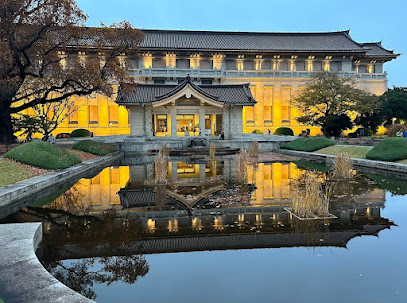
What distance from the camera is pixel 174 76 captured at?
4412 centimetres

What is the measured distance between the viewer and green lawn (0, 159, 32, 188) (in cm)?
1042

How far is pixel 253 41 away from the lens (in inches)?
2023

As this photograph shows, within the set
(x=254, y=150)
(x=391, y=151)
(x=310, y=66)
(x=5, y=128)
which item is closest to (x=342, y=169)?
(x=391, y=151)

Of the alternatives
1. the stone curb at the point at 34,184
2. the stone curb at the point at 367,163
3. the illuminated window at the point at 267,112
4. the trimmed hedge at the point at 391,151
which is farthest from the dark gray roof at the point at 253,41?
the stone curb at the point at 34,184

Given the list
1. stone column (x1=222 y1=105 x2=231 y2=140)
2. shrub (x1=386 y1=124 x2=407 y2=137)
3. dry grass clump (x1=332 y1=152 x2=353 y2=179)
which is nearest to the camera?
dry grass clump (x1=332 y1=152 x2=353 y2=179)

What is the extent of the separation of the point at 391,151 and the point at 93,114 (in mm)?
40230

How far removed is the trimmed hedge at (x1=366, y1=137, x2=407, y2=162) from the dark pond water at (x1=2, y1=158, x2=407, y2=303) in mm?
6429

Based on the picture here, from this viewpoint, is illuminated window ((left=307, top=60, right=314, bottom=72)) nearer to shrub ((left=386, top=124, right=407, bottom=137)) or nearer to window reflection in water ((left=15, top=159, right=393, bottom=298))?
shrub ((left=386, top=124, right=407, bottom=137))

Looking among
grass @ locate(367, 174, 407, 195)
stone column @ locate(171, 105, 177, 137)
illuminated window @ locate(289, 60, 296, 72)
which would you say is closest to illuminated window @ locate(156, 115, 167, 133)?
stone column @ locate(171, 105, 177, 137)

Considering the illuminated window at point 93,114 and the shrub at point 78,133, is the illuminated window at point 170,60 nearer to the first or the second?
the illuminated window at point 93,114

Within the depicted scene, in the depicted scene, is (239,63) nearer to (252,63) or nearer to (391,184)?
(252,63)

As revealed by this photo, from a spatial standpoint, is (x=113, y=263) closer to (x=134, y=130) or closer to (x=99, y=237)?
(x=99, y=237)

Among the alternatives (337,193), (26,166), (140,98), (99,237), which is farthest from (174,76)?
(99,237)

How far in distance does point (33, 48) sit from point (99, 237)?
1669cm
